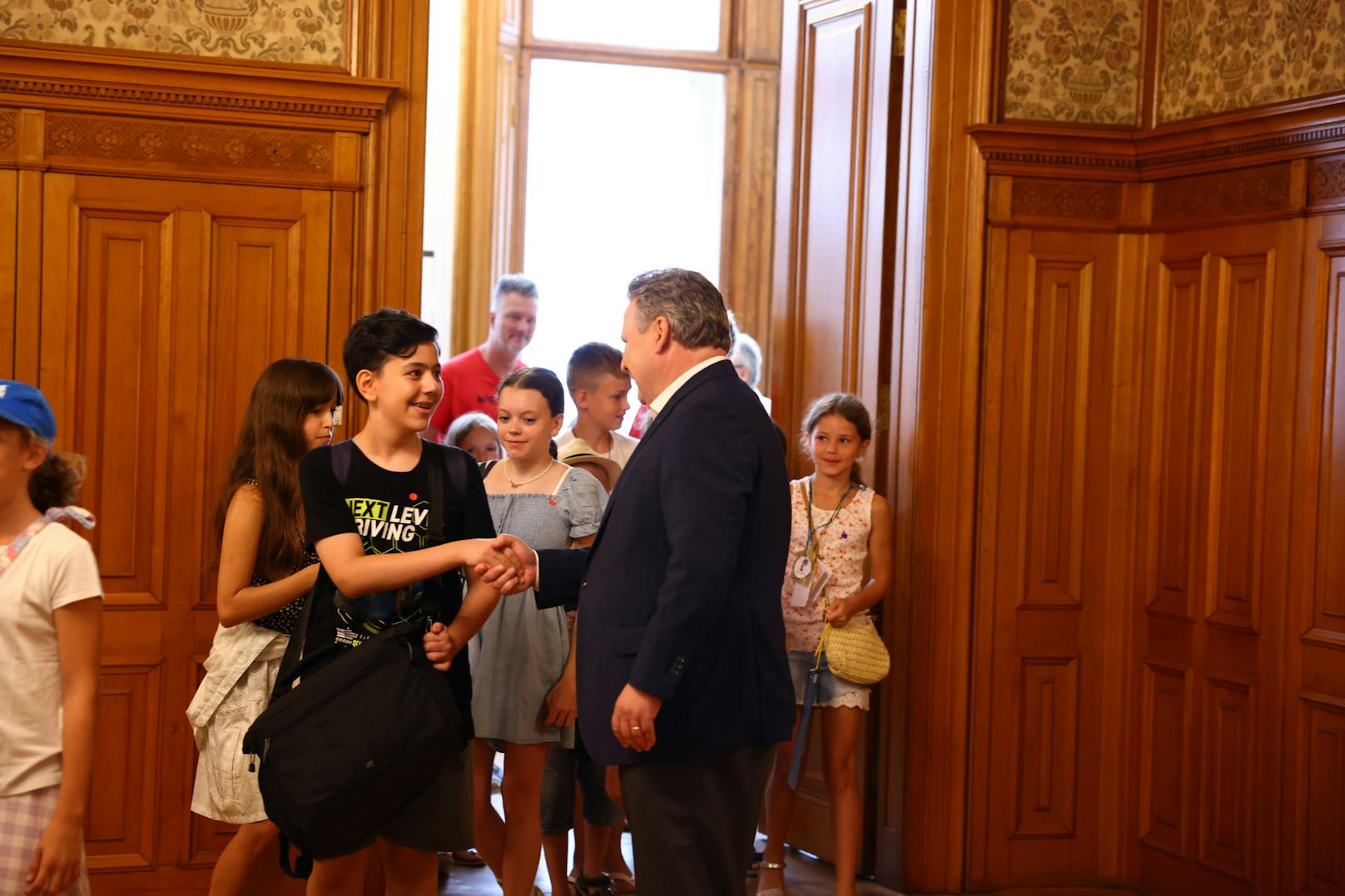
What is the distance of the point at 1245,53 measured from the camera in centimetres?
451

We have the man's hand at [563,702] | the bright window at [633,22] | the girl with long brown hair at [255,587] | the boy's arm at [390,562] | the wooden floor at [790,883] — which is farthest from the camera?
the bright window at [633,22]

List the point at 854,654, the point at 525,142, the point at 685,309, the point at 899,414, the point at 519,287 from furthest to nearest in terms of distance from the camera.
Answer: the point at 525,142 < the point at 519,287 < the point at 899,414 < the point at 854,654 < the point at 685,309

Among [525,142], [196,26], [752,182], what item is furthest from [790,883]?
[525,142]

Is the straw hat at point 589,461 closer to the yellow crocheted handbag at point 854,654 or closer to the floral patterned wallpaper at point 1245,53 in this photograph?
the yellow crocheted handbag at point 854,654

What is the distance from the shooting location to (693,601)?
263cm

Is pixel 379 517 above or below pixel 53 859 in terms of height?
above

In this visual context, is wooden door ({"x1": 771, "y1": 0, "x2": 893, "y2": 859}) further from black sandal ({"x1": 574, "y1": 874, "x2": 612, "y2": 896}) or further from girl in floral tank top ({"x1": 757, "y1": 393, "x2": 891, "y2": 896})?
black sandal ({"x1": 574, "y1": 874, "x2": 612, "y2": 896})

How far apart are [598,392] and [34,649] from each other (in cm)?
218

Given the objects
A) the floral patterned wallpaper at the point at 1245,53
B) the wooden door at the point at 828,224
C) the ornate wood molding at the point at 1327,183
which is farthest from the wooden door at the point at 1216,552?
the wooden door at the point at 828,224

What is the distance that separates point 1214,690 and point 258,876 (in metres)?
3.07

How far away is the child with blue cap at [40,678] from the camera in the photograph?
242cm

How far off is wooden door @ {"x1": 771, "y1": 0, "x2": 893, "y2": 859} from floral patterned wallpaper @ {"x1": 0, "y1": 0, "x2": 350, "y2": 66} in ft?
6.20

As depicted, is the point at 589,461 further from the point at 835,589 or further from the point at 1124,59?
the point at 1124,59

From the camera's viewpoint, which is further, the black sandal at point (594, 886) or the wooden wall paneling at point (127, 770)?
the black sandal at point (594, 886)
